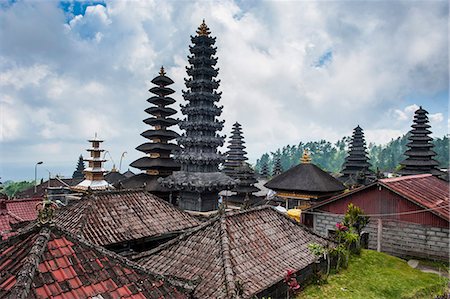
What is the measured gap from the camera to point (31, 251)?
5.72 m

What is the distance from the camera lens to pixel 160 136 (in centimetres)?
3138

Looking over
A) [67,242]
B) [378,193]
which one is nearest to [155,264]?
[67,242]

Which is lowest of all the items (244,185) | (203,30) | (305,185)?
(244,185)

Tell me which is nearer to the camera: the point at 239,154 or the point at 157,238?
the point at 157,238

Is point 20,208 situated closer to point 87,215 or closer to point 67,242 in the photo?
point 87,215

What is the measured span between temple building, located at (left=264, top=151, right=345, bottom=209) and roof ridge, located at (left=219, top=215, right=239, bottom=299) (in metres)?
16.1

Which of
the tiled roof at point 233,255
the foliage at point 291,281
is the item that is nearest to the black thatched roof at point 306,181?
the tiled roof at point 233,255

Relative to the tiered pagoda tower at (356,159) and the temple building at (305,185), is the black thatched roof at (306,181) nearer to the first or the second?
the temple building at (305,185)

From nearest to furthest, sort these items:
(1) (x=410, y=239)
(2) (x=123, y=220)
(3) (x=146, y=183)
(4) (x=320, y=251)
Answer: (4) (x=320, y=251)
(2) (x=123, y=220)
(1) (x=410, y=239)
(3) (x=146, y=183)

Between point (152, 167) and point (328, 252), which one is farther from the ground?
point (152, 167)

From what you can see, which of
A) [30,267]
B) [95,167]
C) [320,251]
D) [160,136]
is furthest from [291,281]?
[95,167]

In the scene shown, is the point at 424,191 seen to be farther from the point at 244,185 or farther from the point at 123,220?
the point at 123,220

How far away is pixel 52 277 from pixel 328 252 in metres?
11.0

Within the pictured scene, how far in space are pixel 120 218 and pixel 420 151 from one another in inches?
1479
